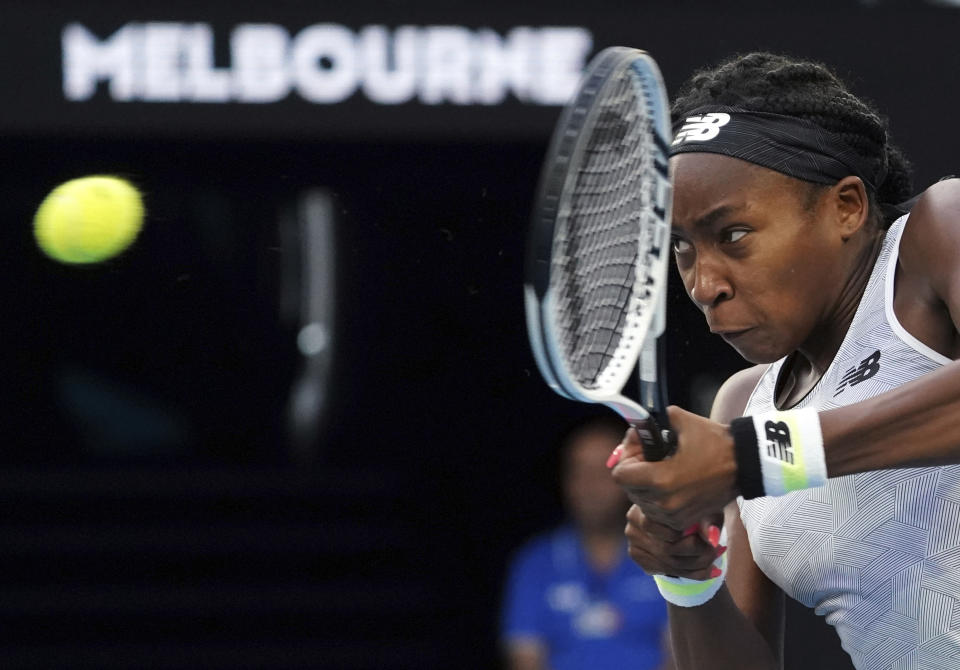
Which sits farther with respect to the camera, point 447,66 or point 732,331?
point 447,66

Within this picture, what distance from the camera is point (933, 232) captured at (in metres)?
2.21

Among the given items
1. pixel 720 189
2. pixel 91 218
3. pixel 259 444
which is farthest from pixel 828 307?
pixel 259 444

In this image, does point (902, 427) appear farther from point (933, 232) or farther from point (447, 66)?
point (447, 66)

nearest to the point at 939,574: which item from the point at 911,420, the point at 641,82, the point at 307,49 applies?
the point at 911,420

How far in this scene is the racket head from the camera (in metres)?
1.93

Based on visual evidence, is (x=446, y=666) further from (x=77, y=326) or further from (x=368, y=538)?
(x=77, y=326)

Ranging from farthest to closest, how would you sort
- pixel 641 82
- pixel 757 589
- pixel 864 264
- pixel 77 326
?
pixel 77 326 → pixel 757 589 → pixel 864 264 → pixel 641 82

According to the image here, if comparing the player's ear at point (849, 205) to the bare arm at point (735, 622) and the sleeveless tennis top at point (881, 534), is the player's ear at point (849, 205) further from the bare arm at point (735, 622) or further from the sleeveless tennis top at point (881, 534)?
the bare arm at point (735, 622)

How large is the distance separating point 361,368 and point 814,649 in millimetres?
2248

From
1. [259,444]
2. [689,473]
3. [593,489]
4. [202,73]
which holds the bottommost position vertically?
[259,444]

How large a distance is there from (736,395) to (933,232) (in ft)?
2.02

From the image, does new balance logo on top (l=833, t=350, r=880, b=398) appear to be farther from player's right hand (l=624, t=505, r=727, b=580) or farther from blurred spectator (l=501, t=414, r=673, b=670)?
blurred spectator (l=501, t=414, r=673, b=670)

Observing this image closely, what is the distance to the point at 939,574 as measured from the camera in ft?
7.42

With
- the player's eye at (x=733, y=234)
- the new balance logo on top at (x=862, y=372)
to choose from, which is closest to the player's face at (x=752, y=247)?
the player's eye at (x=733, y=234)
